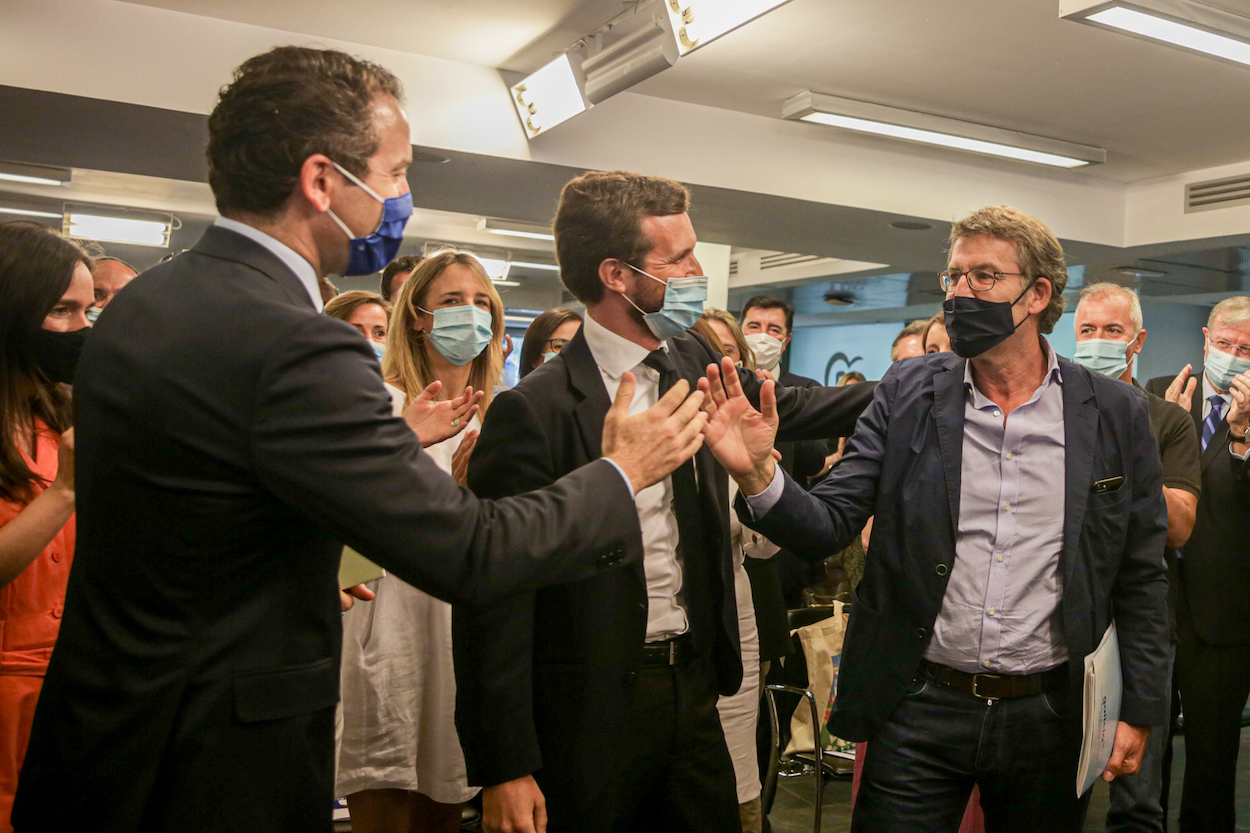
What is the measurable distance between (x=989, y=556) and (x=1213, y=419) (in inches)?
86.8

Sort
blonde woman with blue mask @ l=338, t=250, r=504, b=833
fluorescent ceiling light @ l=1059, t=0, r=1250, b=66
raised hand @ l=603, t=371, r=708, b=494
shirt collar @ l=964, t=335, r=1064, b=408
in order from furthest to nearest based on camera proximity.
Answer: fluorescent ceiling light @ l=1059, t=0, r=1250, b=66, blonde woman with blue mask @ l=338, t=250, r=504, b=833, shirt collar @ l=964, t=335, r=1064, b=408, raised hand @ l=603, t=371, r=708, b=494

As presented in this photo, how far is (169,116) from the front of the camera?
507 centimetres

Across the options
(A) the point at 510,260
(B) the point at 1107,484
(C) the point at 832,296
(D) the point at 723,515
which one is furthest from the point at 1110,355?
(C) the point at 832,296

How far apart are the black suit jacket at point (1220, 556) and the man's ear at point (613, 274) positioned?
250 cm

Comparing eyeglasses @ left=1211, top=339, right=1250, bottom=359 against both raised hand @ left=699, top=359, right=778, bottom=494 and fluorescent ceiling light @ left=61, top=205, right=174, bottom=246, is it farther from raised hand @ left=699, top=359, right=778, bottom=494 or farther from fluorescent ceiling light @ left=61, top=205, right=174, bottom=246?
fluorescent ceiling light @ left=61, top=205, right=174, bottom=246

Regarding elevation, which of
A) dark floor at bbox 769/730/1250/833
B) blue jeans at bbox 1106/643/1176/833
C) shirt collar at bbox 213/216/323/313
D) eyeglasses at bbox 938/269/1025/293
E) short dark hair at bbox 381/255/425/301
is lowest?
dark floor at bbox 769/730/1250/833

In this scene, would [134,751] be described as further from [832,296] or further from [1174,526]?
[832,296]

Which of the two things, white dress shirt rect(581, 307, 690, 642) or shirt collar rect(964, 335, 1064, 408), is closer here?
white dress shirt rect(581, 307, 690, 642)

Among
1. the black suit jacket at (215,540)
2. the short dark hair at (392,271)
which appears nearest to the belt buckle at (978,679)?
the black suit jacket at (215,540)

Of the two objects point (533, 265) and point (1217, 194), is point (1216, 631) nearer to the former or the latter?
point (1217, 194)

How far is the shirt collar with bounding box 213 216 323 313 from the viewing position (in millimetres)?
1307

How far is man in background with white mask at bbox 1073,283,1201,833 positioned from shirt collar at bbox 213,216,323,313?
92.9 inches

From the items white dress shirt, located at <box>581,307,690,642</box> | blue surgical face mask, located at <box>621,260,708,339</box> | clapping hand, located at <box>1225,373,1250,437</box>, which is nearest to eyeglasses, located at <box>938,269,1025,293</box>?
blue surgical face mask, located at <box>621,260,708,339</box>

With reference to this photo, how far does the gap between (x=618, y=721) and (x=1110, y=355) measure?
2.42 meters
